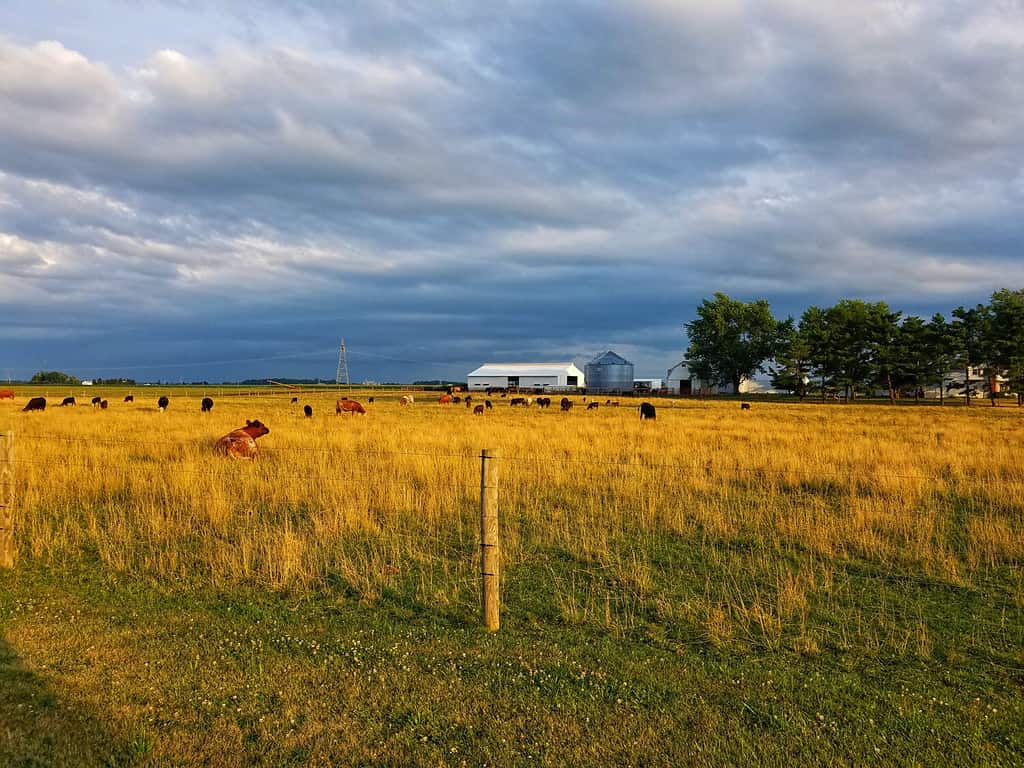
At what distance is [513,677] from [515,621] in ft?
4.19

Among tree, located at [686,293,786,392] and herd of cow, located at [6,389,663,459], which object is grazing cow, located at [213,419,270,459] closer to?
herd of cow, located at [6,389,663,459]

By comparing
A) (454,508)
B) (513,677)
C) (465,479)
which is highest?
(465,479)

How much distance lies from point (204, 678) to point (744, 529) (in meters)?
7.44

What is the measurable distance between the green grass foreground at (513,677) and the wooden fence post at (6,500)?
95 cm

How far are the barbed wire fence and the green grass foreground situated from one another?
0.55 metres

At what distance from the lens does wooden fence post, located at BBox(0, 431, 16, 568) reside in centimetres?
832

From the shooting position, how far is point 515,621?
Answer: 651cm

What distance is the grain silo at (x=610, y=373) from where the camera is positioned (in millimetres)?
109625

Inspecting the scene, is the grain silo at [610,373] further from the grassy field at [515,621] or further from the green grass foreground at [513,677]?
the green grass foreground at [513,677]

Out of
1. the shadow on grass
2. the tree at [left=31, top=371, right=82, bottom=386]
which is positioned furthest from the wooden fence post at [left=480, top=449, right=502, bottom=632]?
the tree at [left=31, top=371, right=82, bottom=386]

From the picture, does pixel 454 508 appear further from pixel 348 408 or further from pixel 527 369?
pixel 527 369

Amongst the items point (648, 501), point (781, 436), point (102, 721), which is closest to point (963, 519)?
point (648, 501)

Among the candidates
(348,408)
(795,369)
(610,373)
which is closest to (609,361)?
(610,373)

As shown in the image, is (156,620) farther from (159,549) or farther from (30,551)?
(30,551)
